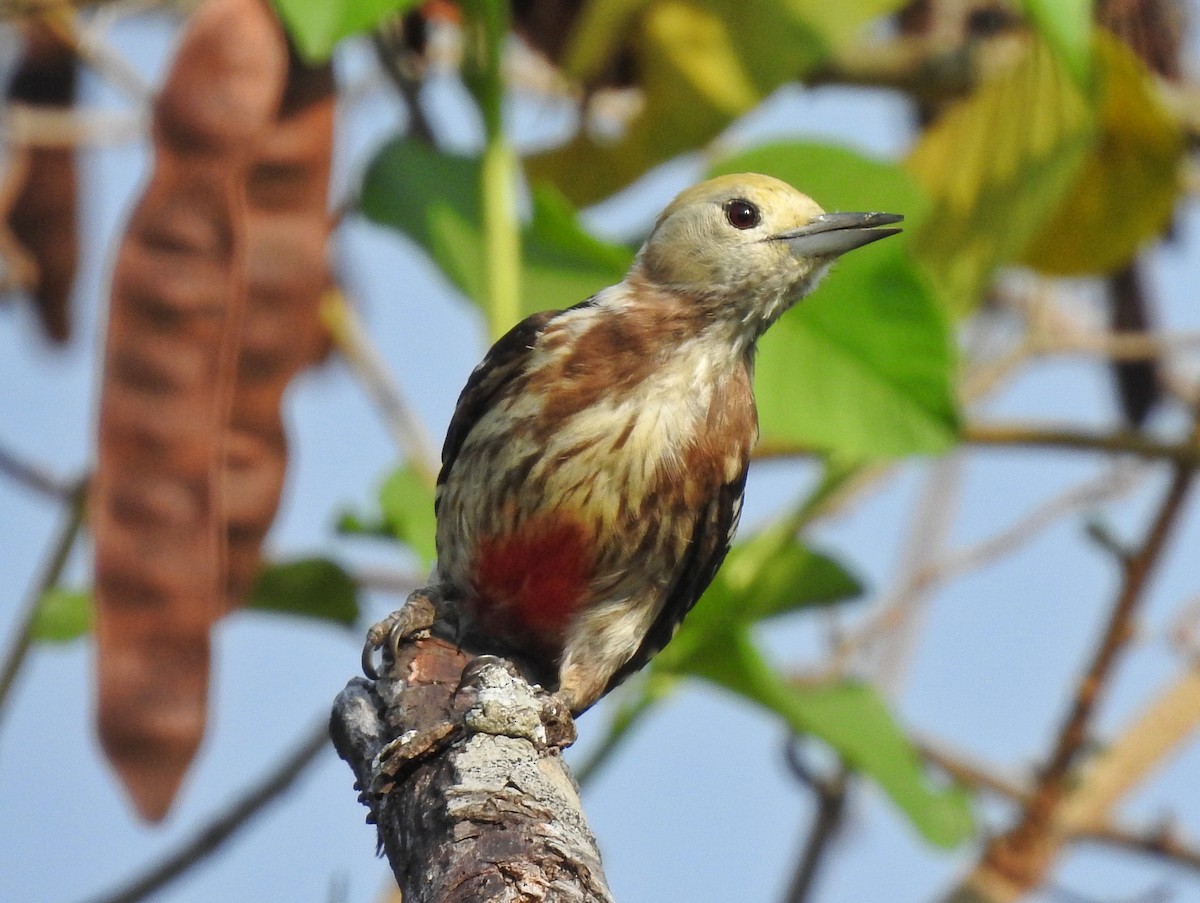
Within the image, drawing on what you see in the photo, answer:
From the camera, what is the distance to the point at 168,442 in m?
3.81

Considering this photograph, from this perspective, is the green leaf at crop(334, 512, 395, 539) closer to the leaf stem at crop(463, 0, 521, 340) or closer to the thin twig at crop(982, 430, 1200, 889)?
the leaf stem at crop(463, 0, 521, 340)

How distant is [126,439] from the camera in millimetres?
3844

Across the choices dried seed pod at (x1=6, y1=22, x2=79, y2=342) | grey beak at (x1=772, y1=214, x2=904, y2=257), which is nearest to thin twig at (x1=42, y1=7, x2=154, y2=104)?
dried seed pod at (x1=6, y1=22, x2=79, y2=342)

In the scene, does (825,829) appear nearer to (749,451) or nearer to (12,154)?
(749,451)

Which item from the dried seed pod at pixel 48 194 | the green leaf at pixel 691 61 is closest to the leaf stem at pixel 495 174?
the green leaf at pixel 691 61

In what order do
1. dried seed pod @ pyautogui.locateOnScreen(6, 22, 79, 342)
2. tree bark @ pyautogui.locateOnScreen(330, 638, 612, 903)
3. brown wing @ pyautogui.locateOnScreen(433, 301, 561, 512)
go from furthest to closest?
dried seed pod @ pyautogui.locateOnScreen(6, 22, 79, 342)
brown wing @ pyautogui.locateOnScreen(433, 301, 561, 512)
tree bark @ pyautogui.locateOnScreen(330, 638, 612, 903)

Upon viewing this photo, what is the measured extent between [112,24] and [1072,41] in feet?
9.85

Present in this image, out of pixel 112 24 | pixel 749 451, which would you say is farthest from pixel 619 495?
pixel 112 24

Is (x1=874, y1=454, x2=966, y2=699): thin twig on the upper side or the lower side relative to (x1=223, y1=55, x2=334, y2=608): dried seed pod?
lower

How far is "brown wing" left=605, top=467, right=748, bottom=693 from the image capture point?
345cm

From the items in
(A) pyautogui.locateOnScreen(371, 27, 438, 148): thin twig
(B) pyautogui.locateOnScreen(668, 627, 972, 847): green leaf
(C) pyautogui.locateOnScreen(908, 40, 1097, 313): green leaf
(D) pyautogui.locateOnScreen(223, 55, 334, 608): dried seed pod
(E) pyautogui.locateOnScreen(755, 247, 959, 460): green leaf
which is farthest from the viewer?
(A) pyautogui.locateOnScreen(371, 27, 438, 148): thin twig

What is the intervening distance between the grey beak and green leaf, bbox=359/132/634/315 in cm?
51

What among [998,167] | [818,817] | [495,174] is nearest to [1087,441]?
[998,167]

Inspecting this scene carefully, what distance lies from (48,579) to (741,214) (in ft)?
6.82
